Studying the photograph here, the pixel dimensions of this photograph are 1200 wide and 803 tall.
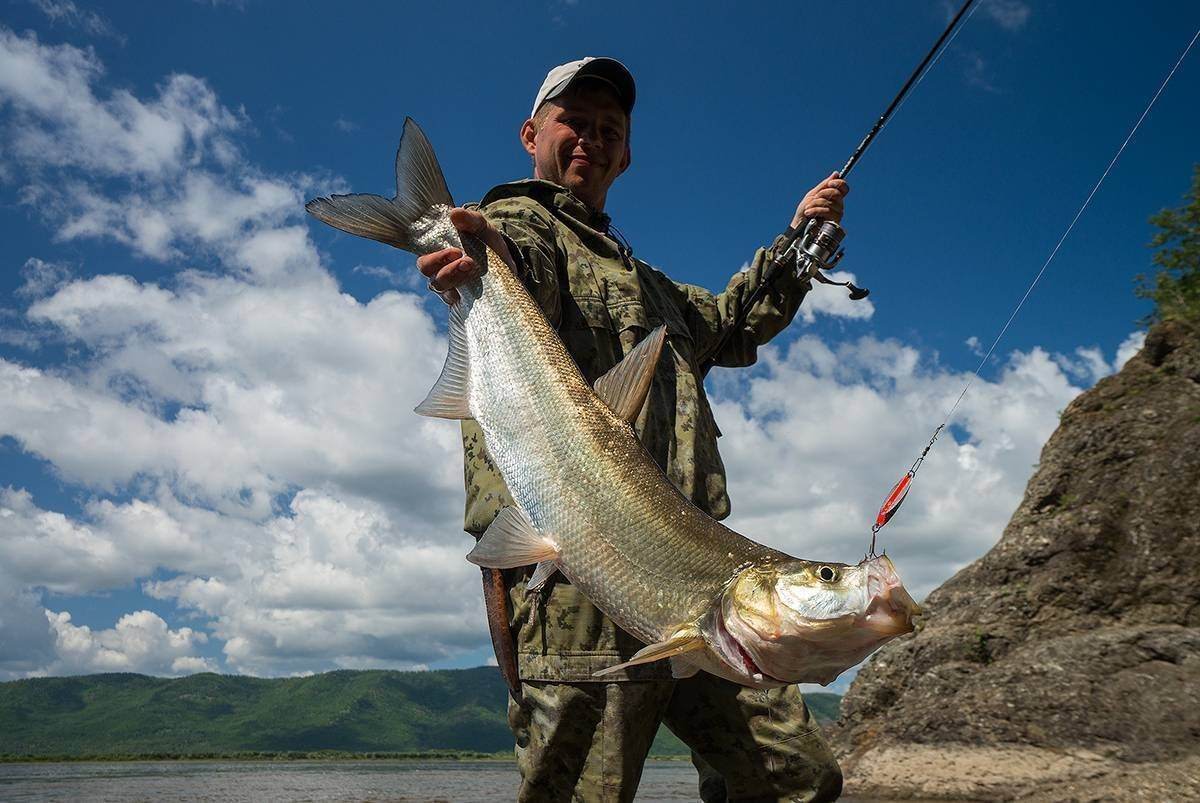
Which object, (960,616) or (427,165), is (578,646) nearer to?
(427,165)

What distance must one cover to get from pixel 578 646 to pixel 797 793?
1.03 metres

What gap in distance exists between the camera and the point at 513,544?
2559mm

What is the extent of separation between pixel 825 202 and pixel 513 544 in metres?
2.91

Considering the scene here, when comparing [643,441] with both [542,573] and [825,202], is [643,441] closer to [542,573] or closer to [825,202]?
[542,573]

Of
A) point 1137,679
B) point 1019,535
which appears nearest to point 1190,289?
point 1019,535

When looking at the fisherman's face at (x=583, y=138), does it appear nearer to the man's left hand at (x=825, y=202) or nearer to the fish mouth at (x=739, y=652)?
the man's left hand at (x=825, y=202)

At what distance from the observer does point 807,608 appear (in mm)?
1981

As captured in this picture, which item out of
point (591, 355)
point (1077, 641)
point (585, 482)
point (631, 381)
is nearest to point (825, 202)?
point (591, 355)

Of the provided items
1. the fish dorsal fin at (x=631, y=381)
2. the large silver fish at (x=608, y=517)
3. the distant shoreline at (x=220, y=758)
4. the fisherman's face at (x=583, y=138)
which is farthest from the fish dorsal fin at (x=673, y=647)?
the distant shoreline at (x=220, y=758)

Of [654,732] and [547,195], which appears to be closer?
[654,732]

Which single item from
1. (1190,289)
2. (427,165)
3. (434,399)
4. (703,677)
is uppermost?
(1190,289)

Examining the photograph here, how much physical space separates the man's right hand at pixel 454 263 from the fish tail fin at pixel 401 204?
0.55 feet

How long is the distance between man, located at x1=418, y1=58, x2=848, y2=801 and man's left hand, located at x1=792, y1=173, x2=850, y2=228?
0.85 m

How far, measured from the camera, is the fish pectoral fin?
252cm
